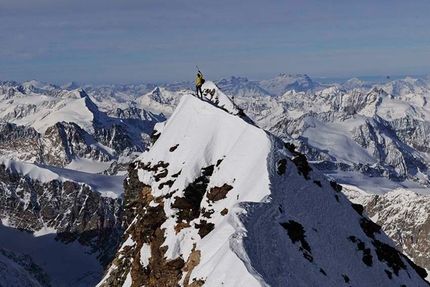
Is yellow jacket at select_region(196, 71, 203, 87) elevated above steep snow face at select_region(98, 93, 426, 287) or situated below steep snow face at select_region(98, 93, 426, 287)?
above

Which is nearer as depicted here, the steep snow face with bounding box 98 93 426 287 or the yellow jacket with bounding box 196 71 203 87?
the steep snow face with bounding box 98 93 426 287

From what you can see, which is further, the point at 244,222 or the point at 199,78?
the point at 199,78

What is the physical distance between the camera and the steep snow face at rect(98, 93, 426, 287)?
47.4 metres

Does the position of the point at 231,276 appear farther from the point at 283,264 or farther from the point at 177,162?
the point at 177,162

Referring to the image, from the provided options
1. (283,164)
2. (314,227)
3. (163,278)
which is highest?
(283,164)

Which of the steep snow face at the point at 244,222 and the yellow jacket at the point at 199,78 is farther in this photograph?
the yellow jacket at the point at 199,78

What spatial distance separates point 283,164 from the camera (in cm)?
6525

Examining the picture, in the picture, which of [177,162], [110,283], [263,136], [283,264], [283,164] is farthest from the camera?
[110,283]

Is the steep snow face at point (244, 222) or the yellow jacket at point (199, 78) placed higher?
the yellow jacket at point (199, 78)

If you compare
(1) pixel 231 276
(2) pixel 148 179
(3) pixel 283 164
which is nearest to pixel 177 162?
(2) pixel 148 179

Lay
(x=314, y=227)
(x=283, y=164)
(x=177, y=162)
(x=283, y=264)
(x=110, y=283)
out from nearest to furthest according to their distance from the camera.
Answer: (x=283, y=264), (x=314, y=227), (x=283, y=164), (x=177, y=162), (x=110, y=283)

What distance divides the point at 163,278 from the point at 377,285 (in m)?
23.9

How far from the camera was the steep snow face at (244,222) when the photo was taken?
156 feet

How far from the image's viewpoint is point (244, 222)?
50.6 meters
